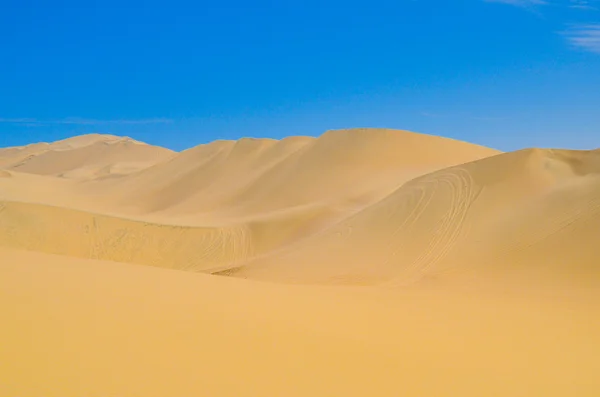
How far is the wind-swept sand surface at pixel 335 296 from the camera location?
9.61 ft

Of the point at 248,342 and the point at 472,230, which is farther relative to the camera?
the point at 472,230

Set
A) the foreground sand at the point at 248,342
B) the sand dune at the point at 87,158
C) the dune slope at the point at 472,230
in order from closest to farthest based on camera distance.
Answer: the foreground sand at the point at 248,342
the dune slope at the point at 472,230
the sand dune at the point at 87,158

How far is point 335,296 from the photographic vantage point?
600 centimetres

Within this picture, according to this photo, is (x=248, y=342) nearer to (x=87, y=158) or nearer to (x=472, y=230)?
(x=472, y=230)

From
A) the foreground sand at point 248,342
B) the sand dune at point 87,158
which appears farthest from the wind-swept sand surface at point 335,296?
the sand dune at point 87,158

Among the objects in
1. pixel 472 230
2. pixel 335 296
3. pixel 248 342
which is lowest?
pixel 248 342

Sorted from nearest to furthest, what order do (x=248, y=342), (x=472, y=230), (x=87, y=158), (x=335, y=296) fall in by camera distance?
(x=248, y=342), (x=335, y=296), (x=472, y=230), (x=87, y=158)

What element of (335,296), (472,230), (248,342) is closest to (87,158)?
(472,230)

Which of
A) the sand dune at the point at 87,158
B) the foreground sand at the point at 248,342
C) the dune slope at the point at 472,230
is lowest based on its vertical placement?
the foreground sand at the point at 248,342

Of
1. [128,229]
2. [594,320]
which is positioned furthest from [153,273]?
[128,229]

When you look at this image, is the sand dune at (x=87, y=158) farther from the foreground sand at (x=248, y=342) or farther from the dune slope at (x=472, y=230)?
the foreground sand at (x=248, y=342)

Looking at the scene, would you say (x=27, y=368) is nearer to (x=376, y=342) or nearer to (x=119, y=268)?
(x=376, y=342)

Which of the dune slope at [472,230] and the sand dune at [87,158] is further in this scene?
the sand dune at [87,158]

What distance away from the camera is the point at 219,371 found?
114 inches
